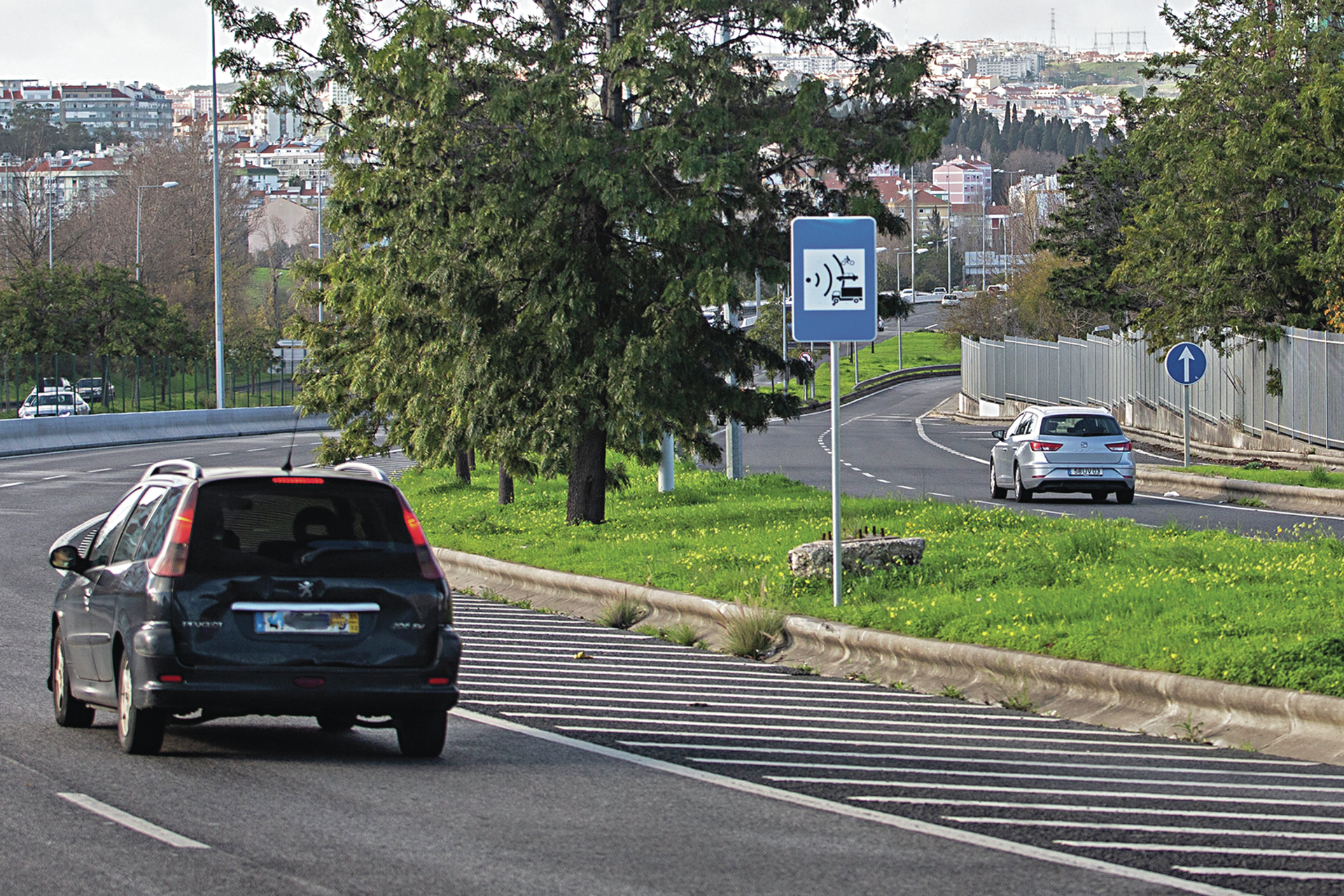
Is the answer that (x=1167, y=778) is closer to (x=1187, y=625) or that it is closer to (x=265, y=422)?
(x=1187, y=625)

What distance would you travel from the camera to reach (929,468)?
3891cm

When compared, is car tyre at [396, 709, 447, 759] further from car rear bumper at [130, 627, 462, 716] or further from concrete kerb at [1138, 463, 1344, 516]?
concrete kerb at [1138, 463, 1344, 516]

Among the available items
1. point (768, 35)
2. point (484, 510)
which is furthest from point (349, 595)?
point (484, 510)

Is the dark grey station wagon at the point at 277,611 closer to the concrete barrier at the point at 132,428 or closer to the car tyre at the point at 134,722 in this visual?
the car tyre at the point at 134,722

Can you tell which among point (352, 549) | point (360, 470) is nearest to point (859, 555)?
point (360, 470)

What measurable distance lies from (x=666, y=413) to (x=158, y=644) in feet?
38.4

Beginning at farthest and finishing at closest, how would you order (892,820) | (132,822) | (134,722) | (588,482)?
1. (588,482)
2. (134,722)
3. (892,820)
4. (132,822)

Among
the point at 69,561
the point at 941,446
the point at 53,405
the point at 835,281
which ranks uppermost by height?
the point at 835,281

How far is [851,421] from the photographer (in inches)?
2785

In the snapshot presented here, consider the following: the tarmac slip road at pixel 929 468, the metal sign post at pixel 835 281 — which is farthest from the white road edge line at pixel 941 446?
the metal sign post at pixel 835 281

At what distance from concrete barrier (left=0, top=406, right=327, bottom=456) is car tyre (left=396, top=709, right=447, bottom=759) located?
31916mm

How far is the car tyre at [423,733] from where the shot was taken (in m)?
8.54

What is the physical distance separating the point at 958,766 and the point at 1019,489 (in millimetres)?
20882

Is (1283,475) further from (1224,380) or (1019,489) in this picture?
(1224,380)
